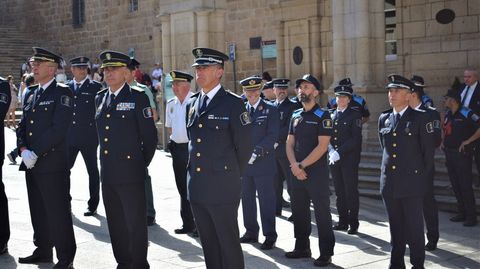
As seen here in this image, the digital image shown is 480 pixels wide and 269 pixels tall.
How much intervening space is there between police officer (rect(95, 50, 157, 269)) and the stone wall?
11.1m

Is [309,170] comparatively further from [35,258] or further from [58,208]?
[35,258]

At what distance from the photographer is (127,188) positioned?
702 centimetres

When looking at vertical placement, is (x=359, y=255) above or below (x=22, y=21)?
below

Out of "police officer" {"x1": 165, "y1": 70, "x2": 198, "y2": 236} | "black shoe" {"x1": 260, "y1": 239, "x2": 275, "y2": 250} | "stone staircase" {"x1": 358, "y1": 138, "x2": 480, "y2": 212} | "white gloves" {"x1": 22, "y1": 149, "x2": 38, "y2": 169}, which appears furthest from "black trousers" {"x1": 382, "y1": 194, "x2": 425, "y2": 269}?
"stone staircase" {"x1": 358, "y1": 138, "x2": 480, "y2": 212}

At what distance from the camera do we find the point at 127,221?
703 cm

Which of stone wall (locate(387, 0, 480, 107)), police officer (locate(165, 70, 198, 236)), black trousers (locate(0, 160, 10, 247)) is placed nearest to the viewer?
black trousers (locate(0, 160, 10, 247))

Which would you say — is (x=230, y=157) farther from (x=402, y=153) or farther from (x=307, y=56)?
(x=307, y=56)

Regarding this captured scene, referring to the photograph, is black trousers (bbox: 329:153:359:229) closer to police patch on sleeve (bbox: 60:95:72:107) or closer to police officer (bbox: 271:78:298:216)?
police officer (bbox: 271:78:298:216)

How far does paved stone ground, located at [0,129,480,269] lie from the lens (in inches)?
318

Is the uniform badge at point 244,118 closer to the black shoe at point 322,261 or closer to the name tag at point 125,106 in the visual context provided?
the name tag at point 125,106

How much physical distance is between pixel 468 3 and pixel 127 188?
1165 centimetres

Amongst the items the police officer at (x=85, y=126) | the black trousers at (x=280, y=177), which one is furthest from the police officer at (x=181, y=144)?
the police officer at (x=85, y=126)

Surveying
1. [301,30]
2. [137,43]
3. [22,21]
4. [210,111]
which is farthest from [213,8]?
[22,21]

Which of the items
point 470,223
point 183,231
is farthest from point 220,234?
point 470,223
